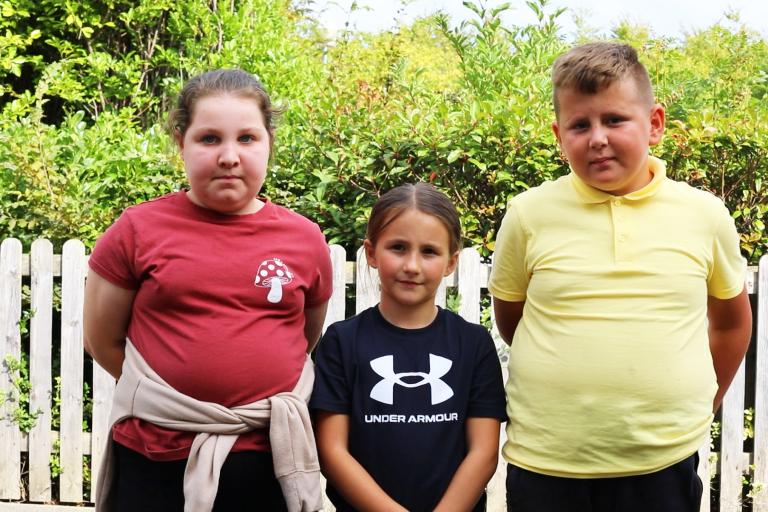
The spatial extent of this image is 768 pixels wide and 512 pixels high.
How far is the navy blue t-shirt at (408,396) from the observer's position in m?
2.49

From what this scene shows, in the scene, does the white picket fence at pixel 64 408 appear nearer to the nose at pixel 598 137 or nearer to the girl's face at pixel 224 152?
the girl's face at pixel 224 152

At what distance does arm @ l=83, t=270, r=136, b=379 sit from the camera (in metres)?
2.45

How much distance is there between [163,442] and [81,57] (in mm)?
5526

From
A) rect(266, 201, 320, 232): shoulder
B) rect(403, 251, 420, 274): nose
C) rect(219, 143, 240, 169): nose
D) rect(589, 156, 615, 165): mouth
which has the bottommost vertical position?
rect(403, 251, 420, 274): nose

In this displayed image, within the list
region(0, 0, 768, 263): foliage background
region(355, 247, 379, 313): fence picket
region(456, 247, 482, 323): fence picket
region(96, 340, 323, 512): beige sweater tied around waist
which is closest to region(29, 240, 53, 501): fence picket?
region(0, 0, 768, 263): foliage background

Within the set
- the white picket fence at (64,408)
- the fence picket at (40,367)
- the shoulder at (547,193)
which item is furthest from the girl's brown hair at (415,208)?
the fence picket at (40,367)

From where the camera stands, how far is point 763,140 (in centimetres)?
432

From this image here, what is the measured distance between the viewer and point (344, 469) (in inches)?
97.3

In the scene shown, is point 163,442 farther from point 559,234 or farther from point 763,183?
point 763,183

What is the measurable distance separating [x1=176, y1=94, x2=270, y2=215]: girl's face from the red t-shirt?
0.08 m

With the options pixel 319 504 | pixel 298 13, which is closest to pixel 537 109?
pixel 319 504

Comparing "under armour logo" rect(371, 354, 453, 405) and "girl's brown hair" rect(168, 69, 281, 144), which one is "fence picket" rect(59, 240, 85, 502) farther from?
"under armour logo" rect(371, 354, 453, 405)

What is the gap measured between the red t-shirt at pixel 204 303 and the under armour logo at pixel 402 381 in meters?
0.24

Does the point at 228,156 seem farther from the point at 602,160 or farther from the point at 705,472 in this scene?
the point at 705,472
